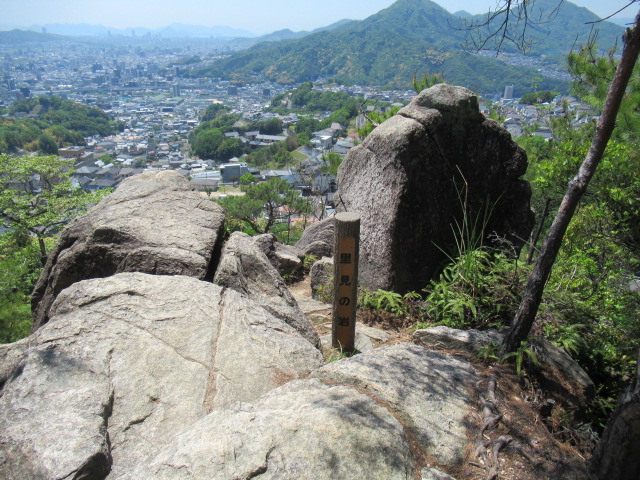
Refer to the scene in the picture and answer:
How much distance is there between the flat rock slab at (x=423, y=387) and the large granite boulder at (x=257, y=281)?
114 centimetres

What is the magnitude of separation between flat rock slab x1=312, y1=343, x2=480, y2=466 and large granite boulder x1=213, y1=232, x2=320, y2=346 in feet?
3.74

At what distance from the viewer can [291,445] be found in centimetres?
213

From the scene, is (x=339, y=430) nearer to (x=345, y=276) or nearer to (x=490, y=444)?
(x=490, y=444)

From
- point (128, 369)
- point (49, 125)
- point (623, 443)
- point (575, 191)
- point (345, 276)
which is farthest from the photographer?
point (49, 125)

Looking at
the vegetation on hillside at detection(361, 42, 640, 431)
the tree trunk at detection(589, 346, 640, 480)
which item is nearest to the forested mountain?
the vegetation on hillside at detection(361, 42, 640, 431)

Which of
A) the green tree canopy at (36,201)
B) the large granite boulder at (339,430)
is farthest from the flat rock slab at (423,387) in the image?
the green tree canopy at (36,201)

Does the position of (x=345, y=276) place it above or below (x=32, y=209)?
above

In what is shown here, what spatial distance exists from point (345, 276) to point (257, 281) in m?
1.35

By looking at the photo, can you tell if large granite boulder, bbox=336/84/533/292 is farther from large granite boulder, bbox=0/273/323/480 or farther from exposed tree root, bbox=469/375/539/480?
exposed tree root, bbox=469/375/539/480

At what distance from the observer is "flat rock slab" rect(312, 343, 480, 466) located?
242 centimetres

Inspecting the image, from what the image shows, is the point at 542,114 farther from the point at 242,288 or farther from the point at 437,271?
the point at 242,288

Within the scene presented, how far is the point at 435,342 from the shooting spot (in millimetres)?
3547

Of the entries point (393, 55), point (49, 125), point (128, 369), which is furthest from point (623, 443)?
point (393, 55)

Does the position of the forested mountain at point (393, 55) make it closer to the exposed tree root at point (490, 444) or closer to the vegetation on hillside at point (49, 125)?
the vegetation on hillside at point (49, 125)
